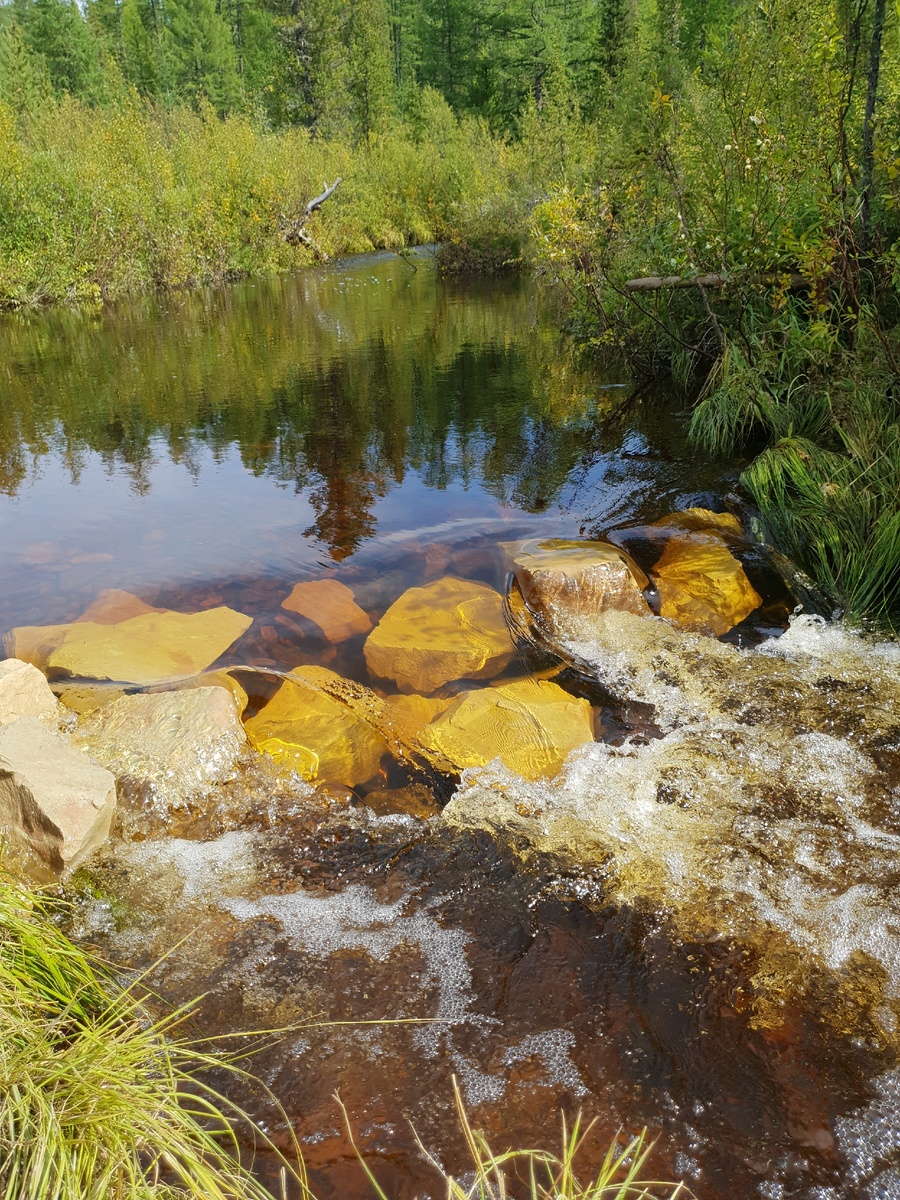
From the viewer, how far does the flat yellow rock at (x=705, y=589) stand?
4789 mm

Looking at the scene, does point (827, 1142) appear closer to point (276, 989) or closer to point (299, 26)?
point (276, 989)

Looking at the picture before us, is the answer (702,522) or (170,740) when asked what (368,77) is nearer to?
(702,522)

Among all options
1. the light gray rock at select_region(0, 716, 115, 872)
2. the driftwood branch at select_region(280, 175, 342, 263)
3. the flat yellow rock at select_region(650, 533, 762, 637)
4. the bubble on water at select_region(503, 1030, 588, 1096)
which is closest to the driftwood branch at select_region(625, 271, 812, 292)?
the flat yellow rock at select_region(650, 533, 762, 637)

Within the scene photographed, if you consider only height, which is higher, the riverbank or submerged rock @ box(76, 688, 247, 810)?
the riverbank

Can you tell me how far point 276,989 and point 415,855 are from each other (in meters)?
0.78

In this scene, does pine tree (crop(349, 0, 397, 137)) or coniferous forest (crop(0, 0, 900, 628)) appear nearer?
coniferous forest (crop(0, 0, 900, 628))

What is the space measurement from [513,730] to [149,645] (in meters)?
2.11

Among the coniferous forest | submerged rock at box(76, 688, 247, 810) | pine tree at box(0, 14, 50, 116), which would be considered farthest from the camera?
pine tree at box(0, 14, 50, 116)

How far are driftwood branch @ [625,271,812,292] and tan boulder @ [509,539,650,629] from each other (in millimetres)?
2904

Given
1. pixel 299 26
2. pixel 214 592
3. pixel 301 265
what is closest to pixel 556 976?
pixel 214 592

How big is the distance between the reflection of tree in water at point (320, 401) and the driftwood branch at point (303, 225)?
11.2 meters

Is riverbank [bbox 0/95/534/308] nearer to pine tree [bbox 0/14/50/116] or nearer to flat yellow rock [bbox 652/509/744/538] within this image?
pine tree [bbox 0/14/50/116]

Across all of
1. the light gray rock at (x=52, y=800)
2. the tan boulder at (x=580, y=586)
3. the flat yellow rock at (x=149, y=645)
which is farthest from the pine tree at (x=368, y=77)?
the light gray rock at (x=52, y=800)

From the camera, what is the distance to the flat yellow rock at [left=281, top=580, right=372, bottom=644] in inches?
187
